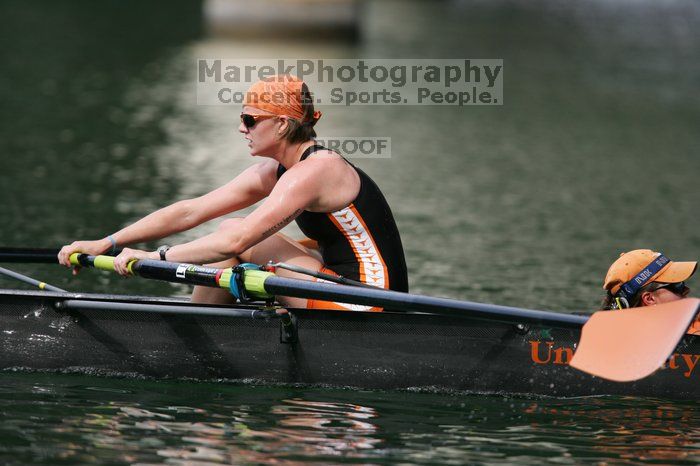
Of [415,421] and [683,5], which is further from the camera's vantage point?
[683,5]

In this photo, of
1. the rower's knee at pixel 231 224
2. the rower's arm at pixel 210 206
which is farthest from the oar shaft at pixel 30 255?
the rower's knee at pixel 231 224

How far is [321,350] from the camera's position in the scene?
837cm

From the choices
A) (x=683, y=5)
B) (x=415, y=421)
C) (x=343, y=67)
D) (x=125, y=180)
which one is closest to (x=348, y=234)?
(x=415, y=421)

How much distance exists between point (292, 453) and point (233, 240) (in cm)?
155

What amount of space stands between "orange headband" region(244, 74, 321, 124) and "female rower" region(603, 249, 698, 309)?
2.31 metres

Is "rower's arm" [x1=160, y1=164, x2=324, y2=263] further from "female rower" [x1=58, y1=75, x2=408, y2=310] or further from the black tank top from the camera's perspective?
the black tank top

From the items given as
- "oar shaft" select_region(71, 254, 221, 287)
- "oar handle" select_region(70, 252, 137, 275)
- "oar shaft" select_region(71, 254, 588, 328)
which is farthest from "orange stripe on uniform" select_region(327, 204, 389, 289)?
"oar handle" select_region(70, 252, 137, 275)

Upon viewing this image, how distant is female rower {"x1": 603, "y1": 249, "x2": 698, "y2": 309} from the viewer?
8141 millimetres

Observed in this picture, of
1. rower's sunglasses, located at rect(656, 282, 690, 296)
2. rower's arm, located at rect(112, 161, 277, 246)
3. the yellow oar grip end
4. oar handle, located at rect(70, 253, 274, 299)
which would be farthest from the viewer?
rower's arm, located at rect(112, 161, 277, 246)

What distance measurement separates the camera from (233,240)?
8094mm

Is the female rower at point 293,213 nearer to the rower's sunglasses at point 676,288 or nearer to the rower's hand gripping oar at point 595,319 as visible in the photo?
the rower's hand gripping oar at point 595,319

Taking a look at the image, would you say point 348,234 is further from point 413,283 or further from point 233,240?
point 413,283

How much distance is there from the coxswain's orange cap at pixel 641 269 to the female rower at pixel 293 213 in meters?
1.40

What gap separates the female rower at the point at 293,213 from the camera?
26.5 ft
